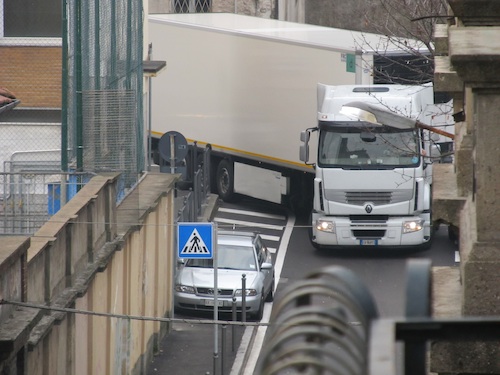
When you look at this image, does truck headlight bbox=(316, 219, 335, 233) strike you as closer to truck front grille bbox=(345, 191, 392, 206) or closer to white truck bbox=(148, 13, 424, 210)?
truck front grille bbox=(345, 191, 392, 206)

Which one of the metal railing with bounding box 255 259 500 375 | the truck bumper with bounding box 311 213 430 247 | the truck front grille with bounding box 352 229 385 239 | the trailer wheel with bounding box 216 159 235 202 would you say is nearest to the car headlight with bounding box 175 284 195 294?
the truck bumper with bounding box 311 213 430 247

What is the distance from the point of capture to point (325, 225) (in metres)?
26.2

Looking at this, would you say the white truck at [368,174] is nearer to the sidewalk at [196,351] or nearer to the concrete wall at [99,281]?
the concrete wall at [99,281]

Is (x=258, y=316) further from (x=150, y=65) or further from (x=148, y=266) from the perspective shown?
(x=150, y=65)

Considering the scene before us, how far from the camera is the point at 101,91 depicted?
18.2 m

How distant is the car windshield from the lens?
22562 mm

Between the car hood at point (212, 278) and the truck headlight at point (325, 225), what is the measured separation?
4208mm

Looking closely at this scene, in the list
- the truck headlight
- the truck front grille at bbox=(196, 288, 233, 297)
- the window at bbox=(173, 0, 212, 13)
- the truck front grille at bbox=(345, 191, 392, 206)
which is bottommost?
the truck front grille at bbox=(196, 288, 233, 297)

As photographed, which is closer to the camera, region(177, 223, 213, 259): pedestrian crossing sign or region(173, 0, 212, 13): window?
region(177, 223, 213, 259): pedestrian crossing sign

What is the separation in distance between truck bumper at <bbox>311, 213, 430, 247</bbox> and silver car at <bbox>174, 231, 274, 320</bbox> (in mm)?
2927

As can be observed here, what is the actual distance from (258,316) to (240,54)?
936 cm

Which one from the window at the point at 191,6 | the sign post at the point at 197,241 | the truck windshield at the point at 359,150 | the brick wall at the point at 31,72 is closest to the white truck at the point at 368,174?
the truck windshield at the point at 359,150

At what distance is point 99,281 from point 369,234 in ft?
38.2

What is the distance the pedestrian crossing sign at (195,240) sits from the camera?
1867 centimetres
